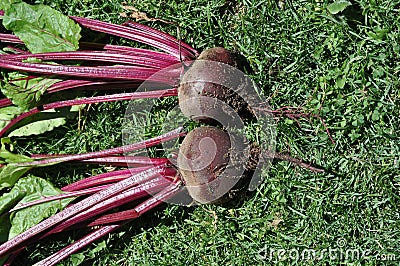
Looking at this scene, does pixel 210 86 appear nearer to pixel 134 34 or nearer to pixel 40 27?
pixel 134 34

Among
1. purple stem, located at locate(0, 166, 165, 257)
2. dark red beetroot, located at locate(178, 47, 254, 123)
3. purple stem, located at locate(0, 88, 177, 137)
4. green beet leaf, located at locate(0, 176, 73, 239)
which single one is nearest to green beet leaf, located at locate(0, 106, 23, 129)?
purple stem, located at locate(0, 88, 177, 137)

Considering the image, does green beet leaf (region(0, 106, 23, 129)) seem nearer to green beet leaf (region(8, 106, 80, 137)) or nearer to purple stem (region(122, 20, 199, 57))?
green beet leaf (region(8, 106, 80, 137))

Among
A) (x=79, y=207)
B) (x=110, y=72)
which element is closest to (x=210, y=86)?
(x=110, y=72)

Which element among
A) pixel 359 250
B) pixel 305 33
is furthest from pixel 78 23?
pixel 359 250

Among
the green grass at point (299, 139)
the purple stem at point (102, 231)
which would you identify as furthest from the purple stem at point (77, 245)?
the green grass at point (299, 139)

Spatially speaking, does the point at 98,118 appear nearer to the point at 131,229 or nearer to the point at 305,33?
the point at 131,229

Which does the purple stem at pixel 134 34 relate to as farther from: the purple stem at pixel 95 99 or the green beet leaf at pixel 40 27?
the purple stem at pixel 95 99

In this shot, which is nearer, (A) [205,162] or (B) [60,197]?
(A) [205,162]
